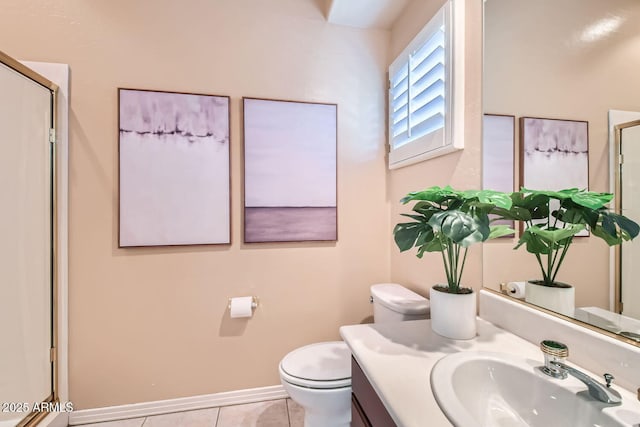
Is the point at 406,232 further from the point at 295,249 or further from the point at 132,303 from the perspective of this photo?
the point at 132,303

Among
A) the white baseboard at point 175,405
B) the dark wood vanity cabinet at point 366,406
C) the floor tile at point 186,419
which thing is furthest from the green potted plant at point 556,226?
the floor tile at point 186,419

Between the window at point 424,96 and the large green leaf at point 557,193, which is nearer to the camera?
the large green leaf at point 557,193

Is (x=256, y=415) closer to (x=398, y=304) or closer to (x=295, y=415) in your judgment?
(x=295, y=415)

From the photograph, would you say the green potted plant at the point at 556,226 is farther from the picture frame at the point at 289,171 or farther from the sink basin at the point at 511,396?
the picture frame at the point at 289,171

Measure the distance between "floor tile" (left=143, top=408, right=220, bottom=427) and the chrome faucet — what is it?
5.49 ft

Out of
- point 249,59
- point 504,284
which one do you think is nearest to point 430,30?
point 249,59

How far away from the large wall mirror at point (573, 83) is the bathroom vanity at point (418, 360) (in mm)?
97

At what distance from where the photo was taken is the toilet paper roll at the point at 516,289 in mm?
1028

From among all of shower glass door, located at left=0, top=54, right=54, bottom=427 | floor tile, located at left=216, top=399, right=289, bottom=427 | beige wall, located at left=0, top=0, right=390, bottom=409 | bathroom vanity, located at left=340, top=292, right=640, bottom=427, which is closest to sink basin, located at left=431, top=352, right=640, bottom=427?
bathroom vanity, located at left=340, top=292, right=640, bottom=427

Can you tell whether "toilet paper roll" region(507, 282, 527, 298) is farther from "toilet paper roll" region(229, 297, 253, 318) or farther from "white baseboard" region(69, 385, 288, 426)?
"white baseboard" region(69, 385, 288, 426)

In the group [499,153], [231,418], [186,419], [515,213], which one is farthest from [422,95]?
[186,419]

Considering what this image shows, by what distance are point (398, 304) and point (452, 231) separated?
0.76 meters

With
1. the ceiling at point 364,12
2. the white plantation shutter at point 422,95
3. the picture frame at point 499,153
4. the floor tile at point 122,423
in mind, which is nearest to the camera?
the picture frame at point 499,153

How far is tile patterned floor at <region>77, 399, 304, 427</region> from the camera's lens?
61.6 inches
